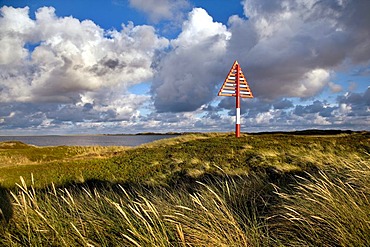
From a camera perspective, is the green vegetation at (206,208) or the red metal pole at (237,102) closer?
the green vegetation at (206,208)

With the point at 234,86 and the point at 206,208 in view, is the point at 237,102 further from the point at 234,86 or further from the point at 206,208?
the point at 206,208

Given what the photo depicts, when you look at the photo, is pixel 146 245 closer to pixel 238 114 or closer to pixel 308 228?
pixel 308 228

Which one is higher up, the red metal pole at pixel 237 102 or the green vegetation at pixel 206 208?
the red metal pole at pixel 237 102

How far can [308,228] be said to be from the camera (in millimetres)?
3479

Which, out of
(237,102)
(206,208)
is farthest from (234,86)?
(206,208)

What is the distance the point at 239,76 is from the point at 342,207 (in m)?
26.1

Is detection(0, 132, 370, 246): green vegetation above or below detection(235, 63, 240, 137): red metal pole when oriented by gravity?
below

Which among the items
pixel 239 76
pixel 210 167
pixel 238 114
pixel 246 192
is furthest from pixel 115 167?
pixel 239 76

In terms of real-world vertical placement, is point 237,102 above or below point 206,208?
above

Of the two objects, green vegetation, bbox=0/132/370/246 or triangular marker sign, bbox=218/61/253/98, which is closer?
green vegetation, bbox=0/132/370/246

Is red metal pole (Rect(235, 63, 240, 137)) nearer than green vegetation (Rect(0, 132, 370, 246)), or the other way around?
green vegetation (Rect(0, 132, 370, 246))

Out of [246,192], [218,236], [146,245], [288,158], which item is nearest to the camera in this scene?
[146,245]

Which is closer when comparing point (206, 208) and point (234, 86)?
point (206, 208)

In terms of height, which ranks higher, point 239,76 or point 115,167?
point 239,76
